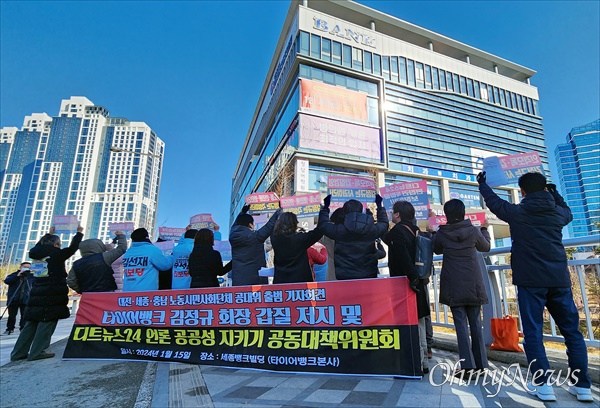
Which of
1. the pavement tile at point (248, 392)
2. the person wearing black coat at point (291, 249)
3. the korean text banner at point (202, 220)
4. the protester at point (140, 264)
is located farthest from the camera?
the korean text banner at point (202, 220)

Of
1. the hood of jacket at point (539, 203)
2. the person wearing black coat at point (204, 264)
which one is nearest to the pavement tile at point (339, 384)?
the person wearing black coat at point (204, 264)

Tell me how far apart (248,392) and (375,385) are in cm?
121

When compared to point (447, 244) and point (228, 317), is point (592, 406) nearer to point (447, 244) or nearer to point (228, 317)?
point (447, 244)

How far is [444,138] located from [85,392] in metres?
41.6

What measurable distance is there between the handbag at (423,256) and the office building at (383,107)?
77.2 ft

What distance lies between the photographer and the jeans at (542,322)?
268cm

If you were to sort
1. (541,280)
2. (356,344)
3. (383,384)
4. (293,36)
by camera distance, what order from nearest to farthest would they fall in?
(541,280) → (383,384) → (356,344) → (293,36)

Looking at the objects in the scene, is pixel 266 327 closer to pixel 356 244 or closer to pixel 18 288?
pixel 356 244

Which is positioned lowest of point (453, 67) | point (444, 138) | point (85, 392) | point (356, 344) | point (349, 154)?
point (85, 392)

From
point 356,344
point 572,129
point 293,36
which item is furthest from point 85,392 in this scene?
point 572,129

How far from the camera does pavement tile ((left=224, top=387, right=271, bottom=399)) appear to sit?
2.82 metres

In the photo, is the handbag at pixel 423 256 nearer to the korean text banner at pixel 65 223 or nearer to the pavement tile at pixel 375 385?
the pavement tile at pixel 375 385

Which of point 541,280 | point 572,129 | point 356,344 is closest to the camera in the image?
point 541,280

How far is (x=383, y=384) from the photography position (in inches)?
118
